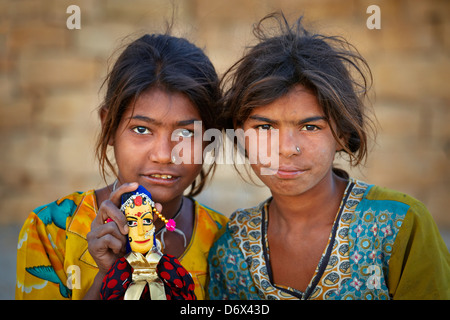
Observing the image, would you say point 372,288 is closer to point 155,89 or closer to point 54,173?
point 155,89

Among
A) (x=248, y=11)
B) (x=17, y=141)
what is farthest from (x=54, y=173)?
(x=248, y=11)

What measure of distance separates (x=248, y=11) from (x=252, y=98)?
312cm

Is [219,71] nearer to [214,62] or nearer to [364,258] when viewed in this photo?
[214,62]

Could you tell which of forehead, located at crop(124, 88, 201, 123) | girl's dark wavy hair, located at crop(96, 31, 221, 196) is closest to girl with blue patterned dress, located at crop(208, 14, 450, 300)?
girl's dark wavy hair, located at crop(96, 31, 221, 196)

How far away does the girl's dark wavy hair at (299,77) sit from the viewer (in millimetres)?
2357

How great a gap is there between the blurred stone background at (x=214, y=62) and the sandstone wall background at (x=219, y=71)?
0.4 inches

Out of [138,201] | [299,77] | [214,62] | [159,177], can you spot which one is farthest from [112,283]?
[214,62]

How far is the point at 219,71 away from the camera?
17.0 feet

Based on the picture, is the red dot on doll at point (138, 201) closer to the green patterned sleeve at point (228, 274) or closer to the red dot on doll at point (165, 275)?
the red dot on doll at point (165, 275)

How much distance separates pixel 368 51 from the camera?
5160mm

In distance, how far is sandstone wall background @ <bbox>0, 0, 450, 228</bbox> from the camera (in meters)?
5.09

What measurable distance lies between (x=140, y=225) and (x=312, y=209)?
92cm

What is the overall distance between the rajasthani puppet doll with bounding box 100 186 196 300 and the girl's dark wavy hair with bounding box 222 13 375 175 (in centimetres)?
72

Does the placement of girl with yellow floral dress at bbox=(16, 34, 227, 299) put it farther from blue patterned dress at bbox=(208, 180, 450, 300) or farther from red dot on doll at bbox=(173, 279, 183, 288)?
red dot on doll at bbox=(173, 279, 183, 288)
